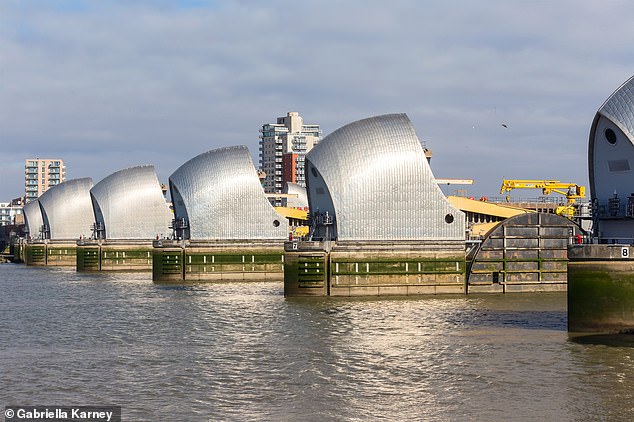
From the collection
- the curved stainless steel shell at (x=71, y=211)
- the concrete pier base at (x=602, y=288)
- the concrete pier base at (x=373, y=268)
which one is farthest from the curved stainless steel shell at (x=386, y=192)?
the curved stainless steel shell at (x=71, y=211)

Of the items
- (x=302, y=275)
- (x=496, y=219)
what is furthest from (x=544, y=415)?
(x=496, y=219)

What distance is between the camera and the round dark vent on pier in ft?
151

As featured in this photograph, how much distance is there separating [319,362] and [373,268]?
29353 mm

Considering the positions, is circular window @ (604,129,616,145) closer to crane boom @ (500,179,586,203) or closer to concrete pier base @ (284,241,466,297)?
concrete pier base @ (284,241,466,297)

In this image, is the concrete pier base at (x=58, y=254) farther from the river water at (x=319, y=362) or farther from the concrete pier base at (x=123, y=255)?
the river water at (x=319, y=362)

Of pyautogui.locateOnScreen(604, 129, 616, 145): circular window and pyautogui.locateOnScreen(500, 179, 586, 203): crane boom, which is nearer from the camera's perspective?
pyautogui.locateOnScreen(604, 129, 616, 145): circular window

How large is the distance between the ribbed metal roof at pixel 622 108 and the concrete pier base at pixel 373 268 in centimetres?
2375

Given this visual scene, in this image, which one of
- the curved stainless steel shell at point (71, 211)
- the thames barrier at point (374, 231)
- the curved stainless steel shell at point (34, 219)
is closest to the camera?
the thames barrier at point (374, 231)

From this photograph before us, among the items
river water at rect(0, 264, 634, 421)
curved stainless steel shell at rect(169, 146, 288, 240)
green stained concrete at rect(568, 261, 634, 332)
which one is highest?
curved stainless steel shell at rect(169, 146, 288, 240)

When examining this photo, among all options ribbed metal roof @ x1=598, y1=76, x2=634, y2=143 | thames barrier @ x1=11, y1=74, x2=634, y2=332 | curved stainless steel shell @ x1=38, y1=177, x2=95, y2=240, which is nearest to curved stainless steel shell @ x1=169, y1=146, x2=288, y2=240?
thames barrier @ x1=11, y1=74, x2=634, y2=332

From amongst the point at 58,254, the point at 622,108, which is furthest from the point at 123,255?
the point at 622,108

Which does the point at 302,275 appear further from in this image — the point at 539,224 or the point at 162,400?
the point at 162,400

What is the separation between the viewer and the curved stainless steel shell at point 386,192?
68062 millimetres

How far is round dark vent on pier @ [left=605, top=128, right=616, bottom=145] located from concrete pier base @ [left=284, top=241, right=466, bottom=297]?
74.7 ft
